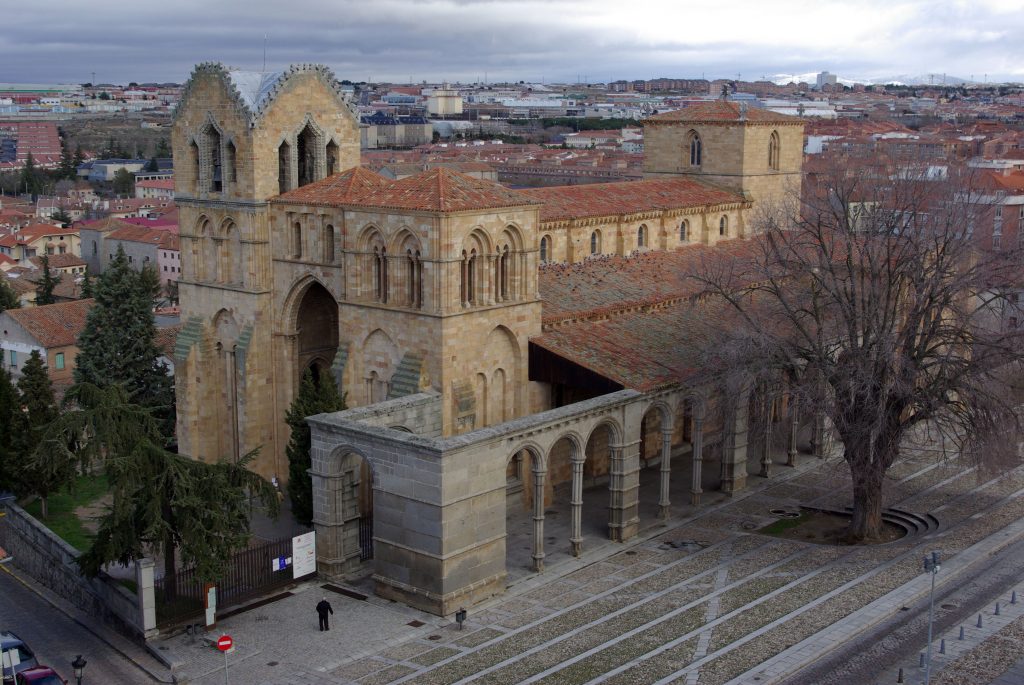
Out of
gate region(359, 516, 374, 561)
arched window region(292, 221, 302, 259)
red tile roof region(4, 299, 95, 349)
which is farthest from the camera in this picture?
red tile roof region(4, 299, 95, 349)

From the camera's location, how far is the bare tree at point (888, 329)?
34156mm

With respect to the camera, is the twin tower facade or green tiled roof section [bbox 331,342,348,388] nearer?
the twin tower facade

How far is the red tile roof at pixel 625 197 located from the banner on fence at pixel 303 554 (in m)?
16.3

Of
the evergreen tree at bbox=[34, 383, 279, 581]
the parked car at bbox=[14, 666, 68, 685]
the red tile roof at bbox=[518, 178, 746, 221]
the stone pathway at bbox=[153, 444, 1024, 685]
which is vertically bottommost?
the stone pathway at bbox=[153, 444, 1024, 685]

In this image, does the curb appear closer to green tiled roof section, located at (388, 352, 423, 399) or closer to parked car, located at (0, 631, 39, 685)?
parked car, located at (0, 631, 39, 685)

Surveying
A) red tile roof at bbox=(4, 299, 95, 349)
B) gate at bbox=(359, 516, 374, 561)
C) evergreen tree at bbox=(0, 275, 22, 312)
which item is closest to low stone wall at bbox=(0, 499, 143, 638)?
gate at bbox=(359, 516, 374, 561)

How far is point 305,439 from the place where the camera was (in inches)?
1432

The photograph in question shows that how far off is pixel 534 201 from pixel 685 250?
569 inches

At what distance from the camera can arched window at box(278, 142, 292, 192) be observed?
41.7 metres

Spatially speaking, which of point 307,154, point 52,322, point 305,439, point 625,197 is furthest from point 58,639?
point 52,322

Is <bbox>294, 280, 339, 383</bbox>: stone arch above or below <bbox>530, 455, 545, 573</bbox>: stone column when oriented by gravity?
above

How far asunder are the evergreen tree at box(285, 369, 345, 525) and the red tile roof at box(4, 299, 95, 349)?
31.2 metres

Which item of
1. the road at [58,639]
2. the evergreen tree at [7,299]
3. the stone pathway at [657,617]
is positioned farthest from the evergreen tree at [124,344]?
the evergreen tree at [7,299]

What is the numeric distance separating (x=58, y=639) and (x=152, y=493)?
5474mm
